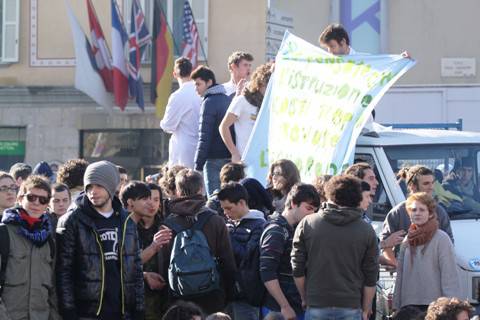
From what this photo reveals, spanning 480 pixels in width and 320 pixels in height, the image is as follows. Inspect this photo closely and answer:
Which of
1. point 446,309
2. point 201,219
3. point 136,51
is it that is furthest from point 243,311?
point 136,51

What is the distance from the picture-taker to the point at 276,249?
28.5 feet

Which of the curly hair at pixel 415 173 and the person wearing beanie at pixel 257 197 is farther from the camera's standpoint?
the curly hair at pixel 415 173

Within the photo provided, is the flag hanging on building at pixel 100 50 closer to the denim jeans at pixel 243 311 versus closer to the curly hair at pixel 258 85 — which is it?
the curly hair at pixel 258 85

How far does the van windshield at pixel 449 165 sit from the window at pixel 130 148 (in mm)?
14602

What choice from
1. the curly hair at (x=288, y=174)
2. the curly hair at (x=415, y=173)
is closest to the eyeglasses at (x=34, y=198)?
the curly hair at (x=288, y=174)

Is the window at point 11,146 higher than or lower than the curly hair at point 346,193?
higher

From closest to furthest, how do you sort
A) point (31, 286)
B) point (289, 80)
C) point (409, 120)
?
point (31, 286)
point (289, 80)
point (409, 120)

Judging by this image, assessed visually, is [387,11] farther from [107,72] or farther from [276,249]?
[276,249]

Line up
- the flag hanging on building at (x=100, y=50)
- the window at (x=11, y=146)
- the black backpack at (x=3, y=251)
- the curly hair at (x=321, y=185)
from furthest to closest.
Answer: the window at (x=11, y=146) < the flag hanging on building at (x=100, y=50) < the curly hair at (x=321, y=185) < the black backpack at (x=3, y=251)

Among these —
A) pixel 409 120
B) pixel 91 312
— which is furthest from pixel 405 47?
pixel 91 312

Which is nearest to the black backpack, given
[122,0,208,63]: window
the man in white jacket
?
the man in white jacket

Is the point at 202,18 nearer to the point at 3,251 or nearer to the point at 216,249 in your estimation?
the point at 216,249

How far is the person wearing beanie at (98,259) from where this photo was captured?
8172 mm

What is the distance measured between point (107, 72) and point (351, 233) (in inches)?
653
